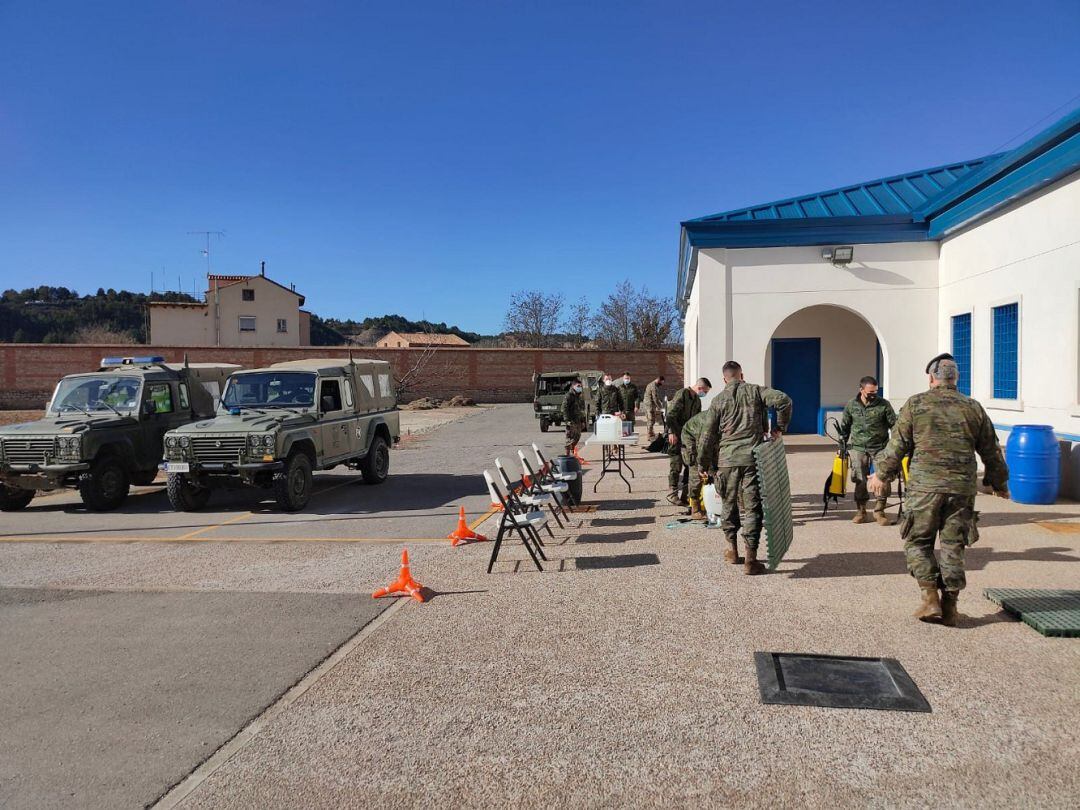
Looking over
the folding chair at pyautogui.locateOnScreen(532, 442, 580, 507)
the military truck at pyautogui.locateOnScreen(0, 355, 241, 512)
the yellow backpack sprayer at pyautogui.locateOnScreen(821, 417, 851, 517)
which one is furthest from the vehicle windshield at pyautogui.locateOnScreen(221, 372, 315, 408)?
the yellow backpack sprayer at pyautogui.locateOnScreen(821, 417, 851, 517)

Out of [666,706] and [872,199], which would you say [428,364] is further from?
[666,706]

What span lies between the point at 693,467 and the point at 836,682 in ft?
16.0

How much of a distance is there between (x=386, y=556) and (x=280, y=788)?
467 centimetres

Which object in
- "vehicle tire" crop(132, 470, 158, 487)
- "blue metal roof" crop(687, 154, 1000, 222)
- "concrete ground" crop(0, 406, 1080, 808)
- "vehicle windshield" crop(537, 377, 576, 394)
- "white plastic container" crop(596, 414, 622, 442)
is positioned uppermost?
"blue metal roof" crop(687, 154, 1000, 222)

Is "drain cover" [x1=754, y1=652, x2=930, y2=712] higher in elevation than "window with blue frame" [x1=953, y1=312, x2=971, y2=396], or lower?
lower

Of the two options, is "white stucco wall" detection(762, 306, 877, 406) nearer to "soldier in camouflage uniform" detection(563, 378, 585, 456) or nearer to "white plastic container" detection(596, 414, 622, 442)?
"soldier in camouflage uniform" detection(563, 378, 585, 456)

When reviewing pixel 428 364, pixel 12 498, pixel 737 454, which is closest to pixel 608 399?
pixel 737 454

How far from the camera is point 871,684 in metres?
4.52

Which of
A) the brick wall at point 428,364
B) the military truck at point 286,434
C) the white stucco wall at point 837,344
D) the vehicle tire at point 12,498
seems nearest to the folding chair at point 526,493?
the military truck at point 286,434

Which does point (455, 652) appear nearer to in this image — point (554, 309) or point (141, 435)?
point (141, 435)

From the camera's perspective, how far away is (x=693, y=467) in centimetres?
936

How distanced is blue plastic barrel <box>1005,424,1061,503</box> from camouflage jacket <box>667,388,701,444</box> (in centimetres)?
392

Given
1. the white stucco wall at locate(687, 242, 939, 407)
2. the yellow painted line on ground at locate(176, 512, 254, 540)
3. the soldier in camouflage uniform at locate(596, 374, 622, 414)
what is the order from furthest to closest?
the soldier in camouflage uniform at locate(596, 374, 622, 414) < the white stucco wall at locate(687, 242, 939, 407) < the yellow painted line on ground at locate(176, 512, 254, 540)

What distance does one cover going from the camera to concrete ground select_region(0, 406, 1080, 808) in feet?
11.6
